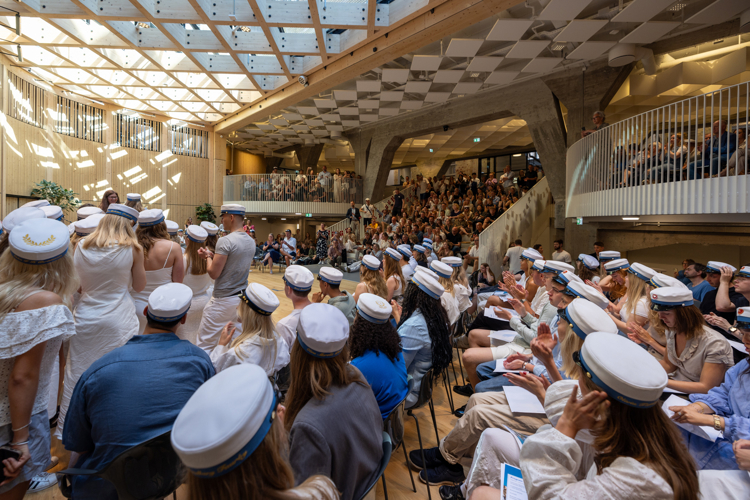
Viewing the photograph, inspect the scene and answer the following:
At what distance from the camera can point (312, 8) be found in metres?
6.39

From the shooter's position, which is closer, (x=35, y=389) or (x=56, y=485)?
(x=35, y=389)

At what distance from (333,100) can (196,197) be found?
8.08 meters

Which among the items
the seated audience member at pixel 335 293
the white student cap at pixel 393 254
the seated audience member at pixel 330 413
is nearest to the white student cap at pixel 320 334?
the seated audience member at pixel 330 413

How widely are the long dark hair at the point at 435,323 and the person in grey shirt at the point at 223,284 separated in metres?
1.43

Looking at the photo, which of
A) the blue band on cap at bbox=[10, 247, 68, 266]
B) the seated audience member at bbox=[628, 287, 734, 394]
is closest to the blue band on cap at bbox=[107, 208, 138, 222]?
the blue band on cap at bbox=[10, 247, 68, 266]

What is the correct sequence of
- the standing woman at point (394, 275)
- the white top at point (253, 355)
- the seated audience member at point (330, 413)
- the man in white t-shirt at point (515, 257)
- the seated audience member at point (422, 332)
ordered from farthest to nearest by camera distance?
1. the man in white t-shirt at point (515, 257)
2. the standing woman at point (394, 275)
3. the seated audience member at point (422, 332)
4. the white top at point (253, 355)
5. the seated audience member at point (330, 413)

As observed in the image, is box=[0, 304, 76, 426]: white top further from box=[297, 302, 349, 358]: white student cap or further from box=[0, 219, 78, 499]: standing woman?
box=[297, 302, 349, 358]: white student cap

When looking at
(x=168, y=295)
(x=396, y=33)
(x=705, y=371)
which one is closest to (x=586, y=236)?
(x=396, y=33)

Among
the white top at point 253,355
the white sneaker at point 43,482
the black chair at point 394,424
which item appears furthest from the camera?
the white sneaker at point 43,482

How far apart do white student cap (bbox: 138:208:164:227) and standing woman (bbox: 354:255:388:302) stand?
1818mm

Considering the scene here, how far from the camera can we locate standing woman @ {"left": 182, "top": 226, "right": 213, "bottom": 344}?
11.2ft

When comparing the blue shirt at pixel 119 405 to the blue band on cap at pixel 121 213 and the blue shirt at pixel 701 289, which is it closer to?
the blue band on cap at pixel 121 213

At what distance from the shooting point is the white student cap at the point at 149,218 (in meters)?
2.98

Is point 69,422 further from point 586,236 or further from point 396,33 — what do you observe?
point 586,236
